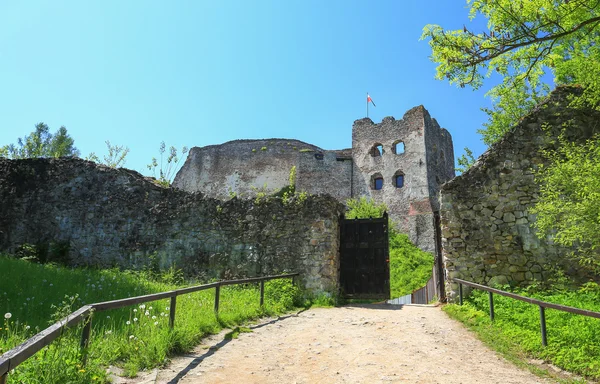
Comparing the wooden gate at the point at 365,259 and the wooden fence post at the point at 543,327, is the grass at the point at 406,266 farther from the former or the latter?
the wooden fence post at the point at 543,327

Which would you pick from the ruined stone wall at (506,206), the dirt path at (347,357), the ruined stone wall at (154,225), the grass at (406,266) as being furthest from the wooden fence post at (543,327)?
the grass at (406,266)

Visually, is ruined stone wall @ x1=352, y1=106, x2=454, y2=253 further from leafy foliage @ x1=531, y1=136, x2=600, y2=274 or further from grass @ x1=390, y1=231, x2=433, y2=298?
leafy foliage @ x1=531, y1=136, x2=600, y2=274

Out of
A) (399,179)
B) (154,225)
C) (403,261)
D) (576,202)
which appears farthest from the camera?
(399,179)

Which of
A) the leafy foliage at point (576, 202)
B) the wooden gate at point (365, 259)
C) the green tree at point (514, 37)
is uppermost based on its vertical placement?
the green tree at point (514, 37)

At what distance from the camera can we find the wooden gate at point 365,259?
35.3 feet

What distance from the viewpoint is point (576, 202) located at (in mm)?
7469

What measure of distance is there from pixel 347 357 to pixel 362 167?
25916 millimetres

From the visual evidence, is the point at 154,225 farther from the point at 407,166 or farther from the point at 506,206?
the point at 407,166

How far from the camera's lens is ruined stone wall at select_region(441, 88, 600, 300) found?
8.89 metres

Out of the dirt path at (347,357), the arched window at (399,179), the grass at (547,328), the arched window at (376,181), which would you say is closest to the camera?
the dirt path at (347,357)

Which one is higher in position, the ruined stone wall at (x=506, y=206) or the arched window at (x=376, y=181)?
the arched window at (x=376, y=181)

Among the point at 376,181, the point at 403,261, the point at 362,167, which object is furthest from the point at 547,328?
the point at 362,167

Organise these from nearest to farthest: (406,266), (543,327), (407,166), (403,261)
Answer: (543,327) < (406,266) < (403,261) < (407,166)

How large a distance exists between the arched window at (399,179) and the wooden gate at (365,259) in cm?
1789
